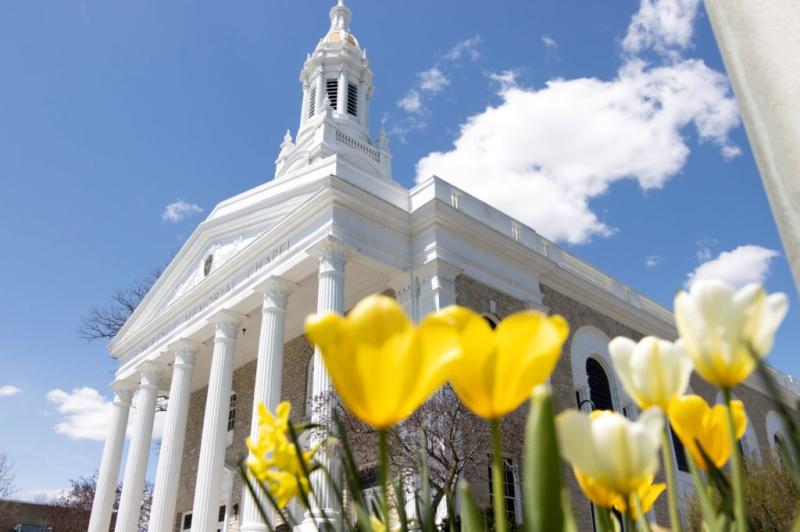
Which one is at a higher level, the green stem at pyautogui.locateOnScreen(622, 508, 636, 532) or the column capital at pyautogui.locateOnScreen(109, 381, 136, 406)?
the column capital at pyautogui.locateOnScreen(109, 381, 136, 406)

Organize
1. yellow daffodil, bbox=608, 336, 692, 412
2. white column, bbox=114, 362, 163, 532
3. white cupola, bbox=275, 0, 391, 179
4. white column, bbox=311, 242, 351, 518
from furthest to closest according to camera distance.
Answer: white cupola, bbox=275, 0, 391, 179 < white column, bbox=114, 362, 163, 532 < white column, bbox=311, 242, 351, 518 < yellow daffodil, bbox=608, 336, 692, 412

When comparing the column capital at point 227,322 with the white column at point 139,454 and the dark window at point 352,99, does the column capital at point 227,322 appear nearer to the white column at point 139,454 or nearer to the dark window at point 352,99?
the white column at point 139,454

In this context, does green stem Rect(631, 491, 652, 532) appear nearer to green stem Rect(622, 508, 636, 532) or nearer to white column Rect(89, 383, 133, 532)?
green stem Rect(622, 508, 636, 532)

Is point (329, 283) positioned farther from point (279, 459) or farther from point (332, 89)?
point (332, 89)

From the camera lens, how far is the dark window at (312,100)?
31.7 m

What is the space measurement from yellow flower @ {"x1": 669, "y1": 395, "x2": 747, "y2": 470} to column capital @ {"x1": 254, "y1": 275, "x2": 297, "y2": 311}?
1608 cm

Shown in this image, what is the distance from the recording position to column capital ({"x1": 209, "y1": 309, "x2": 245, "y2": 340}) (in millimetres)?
18612

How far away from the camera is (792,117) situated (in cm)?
119

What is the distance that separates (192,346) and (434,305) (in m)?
9.13

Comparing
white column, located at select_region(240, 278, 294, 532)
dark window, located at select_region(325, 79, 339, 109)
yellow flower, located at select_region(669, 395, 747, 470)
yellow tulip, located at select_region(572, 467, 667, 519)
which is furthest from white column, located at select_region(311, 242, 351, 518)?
dark window, located at select_region(325, 79, 339, 109)

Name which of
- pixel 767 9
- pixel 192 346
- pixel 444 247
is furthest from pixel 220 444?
pixel 767 9

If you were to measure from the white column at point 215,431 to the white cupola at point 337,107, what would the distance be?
449 inches

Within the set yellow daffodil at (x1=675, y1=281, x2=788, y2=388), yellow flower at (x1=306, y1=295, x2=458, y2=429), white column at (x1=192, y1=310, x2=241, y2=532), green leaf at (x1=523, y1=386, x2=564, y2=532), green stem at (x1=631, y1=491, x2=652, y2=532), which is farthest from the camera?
white column at (x1=192, y1=310, x2=241, y2=532)

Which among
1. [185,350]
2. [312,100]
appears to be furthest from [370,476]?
[312,100]
